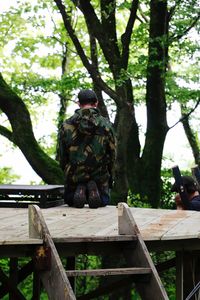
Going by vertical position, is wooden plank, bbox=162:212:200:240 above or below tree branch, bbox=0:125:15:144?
below

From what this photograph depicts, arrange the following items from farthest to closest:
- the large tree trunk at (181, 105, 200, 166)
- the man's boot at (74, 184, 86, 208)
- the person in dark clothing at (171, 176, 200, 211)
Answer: the large tree trunk at (181, 105, 200, 166)
the person in dark clothing at (171, 176, 200, 211)
the man's boot at (74, 184, 86, 208)

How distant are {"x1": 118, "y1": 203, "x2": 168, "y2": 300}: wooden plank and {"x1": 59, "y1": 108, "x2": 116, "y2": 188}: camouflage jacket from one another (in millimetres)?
3165

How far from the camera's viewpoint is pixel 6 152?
28234 mm

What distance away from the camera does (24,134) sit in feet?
42.2

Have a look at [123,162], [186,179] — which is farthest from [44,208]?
A: [123,162]

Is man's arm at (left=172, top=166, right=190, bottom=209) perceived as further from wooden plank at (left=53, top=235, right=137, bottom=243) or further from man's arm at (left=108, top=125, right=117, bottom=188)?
wooden plank at (left=53, top=235, right=137, bottom=243)

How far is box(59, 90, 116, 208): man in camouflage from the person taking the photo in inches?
322

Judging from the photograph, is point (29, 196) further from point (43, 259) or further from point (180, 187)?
point (43, 259)

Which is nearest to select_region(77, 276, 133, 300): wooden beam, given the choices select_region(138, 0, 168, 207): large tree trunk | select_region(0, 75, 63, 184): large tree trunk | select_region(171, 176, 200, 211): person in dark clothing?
select_region(171, 176, 200, 211): person in dark clothing

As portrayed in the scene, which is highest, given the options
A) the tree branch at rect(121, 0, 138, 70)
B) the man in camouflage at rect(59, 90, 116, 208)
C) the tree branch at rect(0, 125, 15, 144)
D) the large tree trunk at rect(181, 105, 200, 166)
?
the tree branch at rect(121, 0, 138, 70)

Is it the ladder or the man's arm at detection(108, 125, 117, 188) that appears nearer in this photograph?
the ladder

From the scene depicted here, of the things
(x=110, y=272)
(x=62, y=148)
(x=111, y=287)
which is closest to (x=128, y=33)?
(x=62, y=148)

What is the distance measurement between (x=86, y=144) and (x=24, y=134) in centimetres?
476

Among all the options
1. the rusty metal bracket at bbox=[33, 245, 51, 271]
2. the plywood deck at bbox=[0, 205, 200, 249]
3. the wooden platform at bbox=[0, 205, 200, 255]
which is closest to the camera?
the rusty metal bracket at bbox=[33, 245, 51, 271]
